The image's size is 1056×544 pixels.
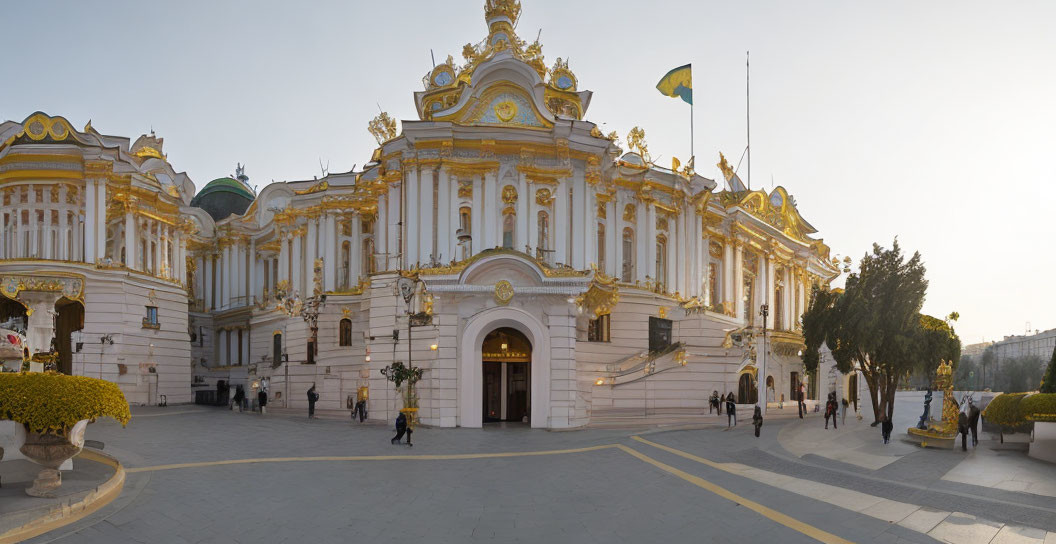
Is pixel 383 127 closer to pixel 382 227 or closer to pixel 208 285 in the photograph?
pixel 382 227

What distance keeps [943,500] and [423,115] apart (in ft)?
103

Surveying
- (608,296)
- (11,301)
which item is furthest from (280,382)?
(608,296)

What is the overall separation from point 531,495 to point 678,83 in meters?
33.0

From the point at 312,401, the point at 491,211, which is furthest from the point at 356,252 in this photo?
the point at 491,211

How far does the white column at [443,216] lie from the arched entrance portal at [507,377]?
4.75 meters

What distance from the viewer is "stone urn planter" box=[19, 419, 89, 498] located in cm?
1362

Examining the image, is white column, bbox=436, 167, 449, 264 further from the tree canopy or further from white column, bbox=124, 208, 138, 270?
white column, bbox=124, 208, 138, 270

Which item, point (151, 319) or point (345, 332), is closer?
point (345, 332)

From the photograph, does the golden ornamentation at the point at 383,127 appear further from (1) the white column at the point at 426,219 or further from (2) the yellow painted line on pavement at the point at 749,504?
(2) the yellow painted line on pavement at the point at 749,504

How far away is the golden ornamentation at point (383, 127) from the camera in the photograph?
3959cm

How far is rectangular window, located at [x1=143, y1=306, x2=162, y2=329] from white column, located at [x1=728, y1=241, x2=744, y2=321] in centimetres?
3836

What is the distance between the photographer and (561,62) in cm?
4106

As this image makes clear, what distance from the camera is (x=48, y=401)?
13.5 m

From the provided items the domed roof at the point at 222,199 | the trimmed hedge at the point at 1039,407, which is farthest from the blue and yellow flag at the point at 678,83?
the domed roof at the point at 222,199
